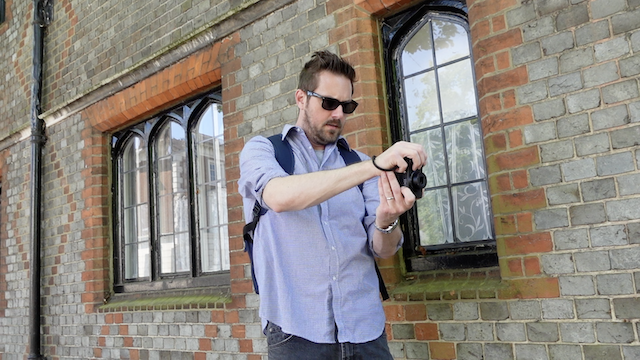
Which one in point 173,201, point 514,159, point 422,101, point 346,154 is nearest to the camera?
point 346,154

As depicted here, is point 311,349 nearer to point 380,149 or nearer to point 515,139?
point 515,139

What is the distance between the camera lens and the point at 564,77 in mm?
2939

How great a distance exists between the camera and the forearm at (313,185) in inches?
72.3

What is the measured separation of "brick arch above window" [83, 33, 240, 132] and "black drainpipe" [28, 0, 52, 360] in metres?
0.86

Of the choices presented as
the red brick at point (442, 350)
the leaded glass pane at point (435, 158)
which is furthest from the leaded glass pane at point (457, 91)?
the red brick at point (442, 350)

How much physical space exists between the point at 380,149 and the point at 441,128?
17.6 inches

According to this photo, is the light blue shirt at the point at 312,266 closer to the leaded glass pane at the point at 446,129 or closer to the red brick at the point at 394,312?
the red brick at the point at 394,312

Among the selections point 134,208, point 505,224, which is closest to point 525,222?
point 505,224

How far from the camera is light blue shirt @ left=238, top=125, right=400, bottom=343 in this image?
6.57 ft

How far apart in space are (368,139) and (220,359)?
220cm

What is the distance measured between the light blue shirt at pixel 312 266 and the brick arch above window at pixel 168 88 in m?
2.68

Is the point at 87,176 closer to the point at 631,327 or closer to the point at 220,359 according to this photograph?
the point at 220,359

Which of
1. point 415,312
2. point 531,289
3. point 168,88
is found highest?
point 168,88

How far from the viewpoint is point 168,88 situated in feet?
17.0
